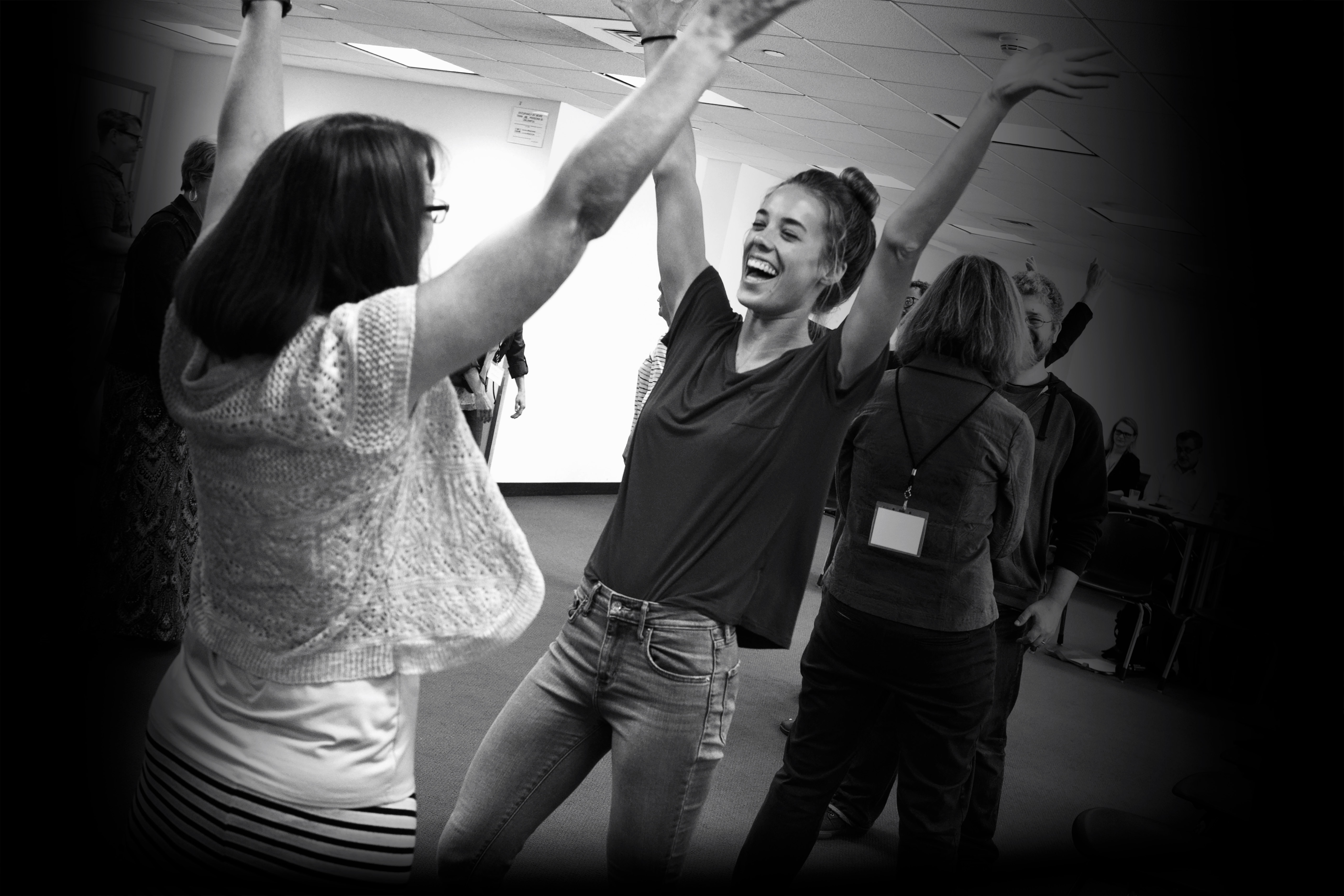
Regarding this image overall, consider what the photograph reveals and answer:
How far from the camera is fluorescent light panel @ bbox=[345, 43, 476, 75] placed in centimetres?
688

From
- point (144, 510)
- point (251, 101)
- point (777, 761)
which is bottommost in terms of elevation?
point (777, 761)

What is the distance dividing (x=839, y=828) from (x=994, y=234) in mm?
7479

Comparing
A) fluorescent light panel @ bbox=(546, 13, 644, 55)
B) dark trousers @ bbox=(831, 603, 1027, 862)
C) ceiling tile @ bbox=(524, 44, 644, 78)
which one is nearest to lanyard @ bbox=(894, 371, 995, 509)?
dark trousers @ bbox=(831, 603, 1027, 862)

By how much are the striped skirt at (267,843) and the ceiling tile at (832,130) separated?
5728 mm

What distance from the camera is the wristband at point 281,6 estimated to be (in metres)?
1.18

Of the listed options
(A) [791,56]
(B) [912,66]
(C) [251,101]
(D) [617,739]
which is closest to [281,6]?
(C) [251,101]

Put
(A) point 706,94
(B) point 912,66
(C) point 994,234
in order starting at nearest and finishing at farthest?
(B) point 912,66 < (A) point 706,94 < (C) point 994,234

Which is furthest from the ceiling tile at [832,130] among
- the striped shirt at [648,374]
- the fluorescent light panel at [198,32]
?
the fluorescent light panel at [198,32]

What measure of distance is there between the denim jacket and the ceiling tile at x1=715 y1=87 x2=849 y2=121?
3.83 m

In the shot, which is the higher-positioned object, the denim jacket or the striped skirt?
A: the denim jacket

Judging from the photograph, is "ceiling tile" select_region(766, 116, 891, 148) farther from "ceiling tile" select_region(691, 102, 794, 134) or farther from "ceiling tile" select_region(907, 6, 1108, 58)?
"ceiling tile" select_region(907, 6, 1108, 58)

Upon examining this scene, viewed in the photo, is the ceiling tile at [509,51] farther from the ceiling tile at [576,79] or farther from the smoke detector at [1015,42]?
the smoke detector at [1015,42]

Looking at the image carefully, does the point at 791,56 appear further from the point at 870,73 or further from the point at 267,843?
the point at 267,843

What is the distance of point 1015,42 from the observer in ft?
12.5
